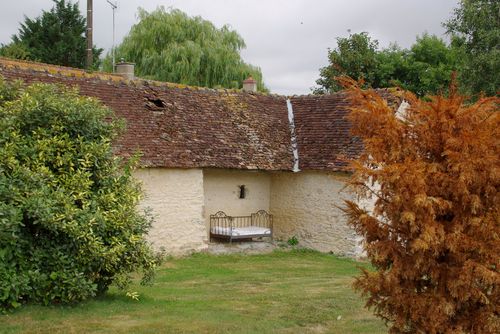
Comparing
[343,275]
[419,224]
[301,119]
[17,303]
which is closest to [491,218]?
[419,224]

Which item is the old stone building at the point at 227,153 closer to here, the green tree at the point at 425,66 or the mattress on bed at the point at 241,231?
the mattress on bed at the point at 241,231

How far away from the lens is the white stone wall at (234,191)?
1798 cm

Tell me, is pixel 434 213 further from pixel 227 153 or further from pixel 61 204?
pixel 227 153

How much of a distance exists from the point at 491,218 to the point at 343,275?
862cm

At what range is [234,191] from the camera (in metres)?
18.6

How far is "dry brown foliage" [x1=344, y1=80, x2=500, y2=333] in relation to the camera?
6.23 meters

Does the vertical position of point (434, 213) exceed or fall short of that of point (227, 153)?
it falls short

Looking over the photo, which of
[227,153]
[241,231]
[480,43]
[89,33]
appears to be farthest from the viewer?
[89,33]

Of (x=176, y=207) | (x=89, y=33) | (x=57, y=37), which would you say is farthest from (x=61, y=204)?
(x=57, y=37)

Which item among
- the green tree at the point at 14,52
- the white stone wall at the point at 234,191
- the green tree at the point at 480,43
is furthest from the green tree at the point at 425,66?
the green tree at the point at 14,52

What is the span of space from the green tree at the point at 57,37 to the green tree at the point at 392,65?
13.3 meters

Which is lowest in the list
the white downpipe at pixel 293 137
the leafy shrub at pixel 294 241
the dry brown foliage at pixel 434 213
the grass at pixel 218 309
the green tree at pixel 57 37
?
the grass at pixel 218 309

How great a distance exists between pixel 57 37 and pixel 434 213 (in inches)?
1203

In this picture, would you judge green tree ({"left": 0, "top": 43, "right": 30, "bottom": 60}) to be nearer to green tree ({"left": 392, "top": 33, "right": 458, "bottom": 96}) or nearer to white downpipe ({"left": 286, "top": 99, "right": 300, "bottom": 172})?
white downpipe ({"left": 286, "top": 99, "right": 300, "bottom": 172})
